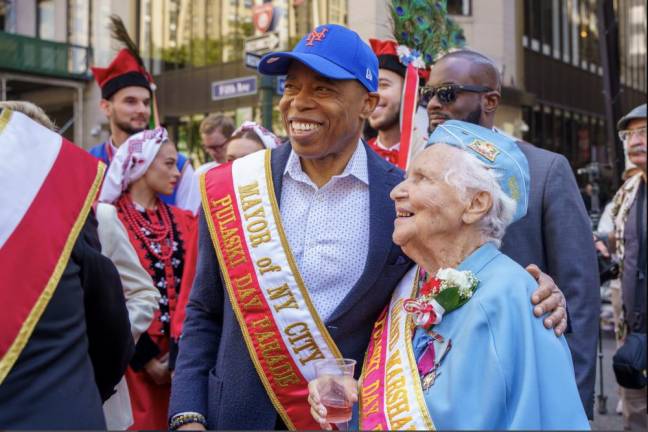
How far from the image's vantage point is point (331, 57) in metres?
2.33

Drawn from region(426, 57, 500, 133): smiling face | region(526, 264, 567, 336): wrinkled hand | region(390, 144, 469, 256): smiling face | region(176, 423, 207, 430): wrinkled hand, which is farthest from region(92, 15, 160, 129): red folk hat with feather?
region(526, 264, 567, 336): wrinkled hand

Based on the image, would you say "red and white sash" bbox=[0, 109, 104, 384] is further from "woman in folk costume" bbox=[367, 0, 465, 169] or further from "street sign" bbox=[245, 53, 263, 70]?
"street sign" bbox=[245, 53, 263, 70]

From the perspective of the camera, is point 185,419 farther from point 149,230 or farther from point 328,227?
point 149,230

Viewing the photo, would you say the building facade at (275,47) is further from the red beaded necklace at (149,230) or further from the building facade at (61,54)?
the red beaded necklace at (149,230)

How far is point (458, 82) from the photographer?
2.92m

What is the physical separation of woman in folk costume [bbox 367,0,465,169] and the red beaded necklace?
4.25ft

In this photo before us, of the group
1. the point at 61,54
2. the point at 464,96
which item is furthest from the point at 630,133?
the point at 61,54

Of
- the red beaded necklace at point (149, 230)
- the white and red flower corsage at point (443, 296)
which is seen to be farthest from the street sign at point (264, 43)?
the white and red flower corsage at point (443, 296)

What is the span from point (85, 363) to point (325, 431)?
28.4 inches

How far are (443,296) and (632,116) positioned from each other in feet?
9.31

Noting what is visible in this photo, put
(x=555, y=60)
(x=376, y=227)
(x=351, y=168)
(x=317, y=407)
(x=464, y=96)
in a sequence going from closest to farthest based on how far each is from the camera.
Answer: (x=317, y=407), (x=376, y=227), (x=351, y=168), (x=464, y=96), (x=555, y=60)

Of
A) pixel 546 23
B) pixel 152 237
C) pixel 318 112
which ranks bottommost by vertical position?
pixel 152 237

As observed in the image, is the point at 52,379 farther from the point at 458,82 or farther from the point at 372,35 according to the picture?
the point at 372,35

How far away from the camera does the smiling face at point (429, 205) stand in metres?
1.99
